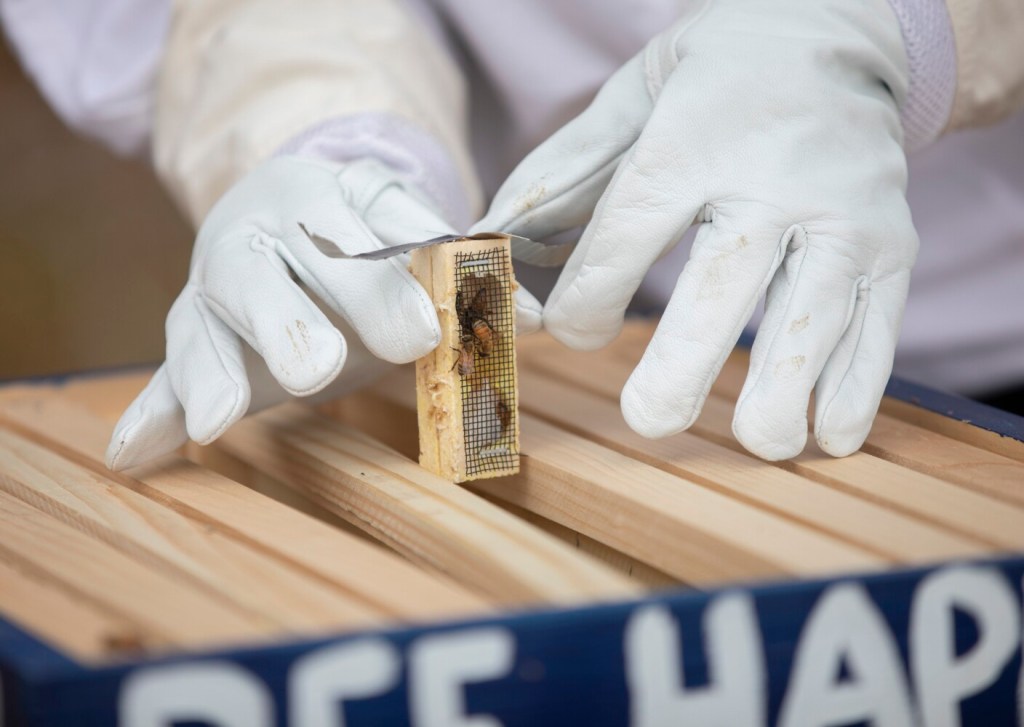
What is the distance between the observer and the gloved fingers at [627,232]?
1.14 m

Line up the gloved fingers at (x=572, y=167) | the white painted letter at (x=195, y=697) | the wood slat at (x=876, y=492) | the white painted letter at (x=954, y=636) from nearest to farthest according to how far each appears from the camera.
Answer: the white painted letter at (x=195, y=697)
the white painted letter at (x=954, y=636)
the wood slat at (x=876, y=492)
the gloved fingers at (x=572, y=167)

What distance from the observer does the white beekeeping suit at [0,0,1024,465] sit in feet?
4.78

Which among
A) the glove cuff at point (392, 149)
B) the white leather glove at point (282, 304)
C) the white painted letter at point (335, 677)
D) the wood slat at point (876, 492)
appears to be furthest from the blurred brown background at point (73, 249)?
the white painted letter at point (335, 677)

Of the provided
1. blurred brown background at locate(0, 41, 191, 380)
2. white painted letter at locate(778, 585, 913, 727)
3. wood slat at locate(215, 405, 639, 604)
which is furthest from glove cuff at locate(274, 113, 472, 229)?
blurred brown background at locate(0, 41, 191, 380)

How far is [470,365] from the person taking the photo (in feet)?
3.73

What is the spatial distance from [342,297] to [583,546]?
36cm

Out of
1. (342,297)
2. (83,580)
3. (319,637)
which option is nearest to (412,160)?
(342,297)

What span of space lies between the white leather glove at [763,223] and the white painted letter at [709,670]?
36 centimetres

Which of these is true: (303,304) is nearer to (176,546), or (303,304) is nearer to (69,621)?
(176,546)

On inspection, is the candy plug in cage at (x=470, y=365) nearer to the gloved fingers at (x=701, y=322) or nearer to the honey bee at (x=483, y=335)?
the honey bee at (x=483, y=335)

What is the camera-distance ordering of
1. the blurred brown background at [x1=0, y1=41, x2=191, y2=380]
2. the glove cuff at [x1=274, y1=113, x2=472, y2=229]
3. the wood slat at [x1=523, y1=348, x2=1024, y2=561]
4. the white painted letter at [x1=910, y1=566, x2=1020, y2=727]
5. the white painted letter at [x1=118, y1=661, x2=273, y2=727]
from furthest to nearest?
the blurred brown background at [x1=0, y1=41, x2=191, y2=380] → the glove cuff at [x1=274, y1=113, x2=472, y2=229] → the wood slat at [x1=523, y1=348, x2=1024, y2=561] → the white painted letter at [x1=910, y1=566, x2=1020, y2=727] → the white painted letter at [x1=118, y1=661, x2=273, y2=727]

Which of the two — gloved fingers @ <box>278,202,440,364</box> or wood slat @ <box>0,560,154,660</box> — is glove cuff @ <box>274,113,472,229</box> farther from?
wood slat @ <box>0,560,154,660</box>

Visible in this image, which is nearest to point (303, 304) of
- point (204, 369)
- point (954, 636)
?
point (204, 369)

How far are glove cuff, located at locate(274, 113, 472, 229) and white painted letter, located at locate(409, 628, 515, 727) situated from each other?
801 millimetres
